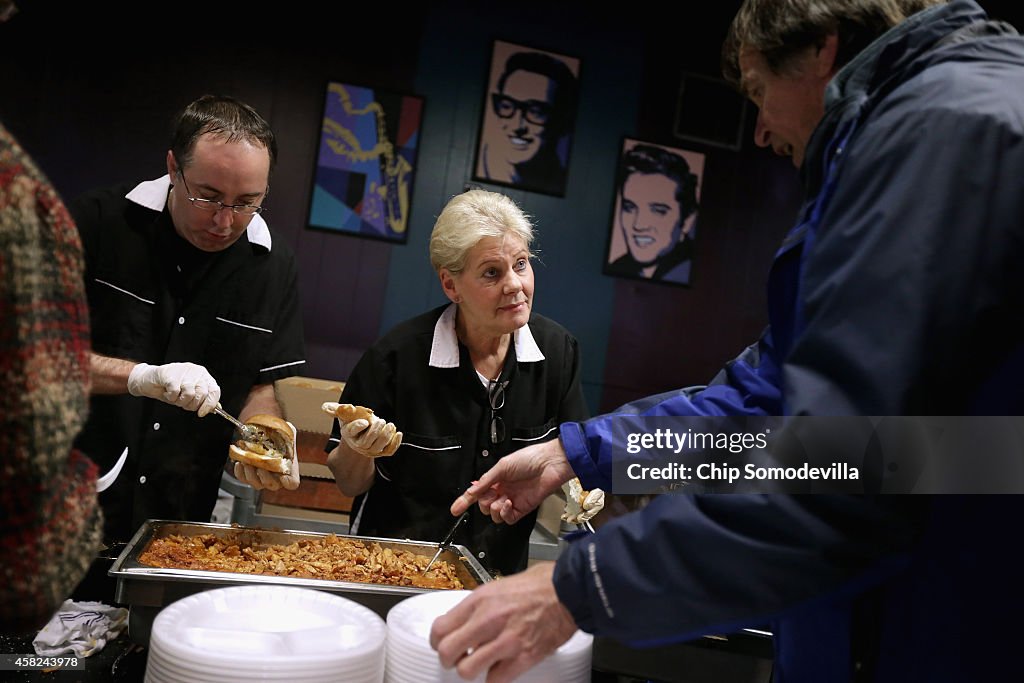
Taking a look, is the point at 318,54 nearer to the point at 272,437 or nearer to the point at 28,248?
the point at 272,437

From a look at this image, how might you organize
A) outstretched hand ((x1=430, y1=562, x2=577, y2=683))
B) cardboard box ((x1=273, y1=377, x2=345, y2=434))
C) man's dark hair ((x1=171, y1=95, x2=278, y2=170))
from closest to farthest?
outstretched hand ((x1=430, y1=562, x2=577, y2=683)) < man's dark hair ((x1=171, y1=95, x2=278, y2=170)) < cardboard box ((x1=273, y1=377, x2=345, y2=434))

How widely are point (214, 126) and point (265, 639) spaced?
5.67ft

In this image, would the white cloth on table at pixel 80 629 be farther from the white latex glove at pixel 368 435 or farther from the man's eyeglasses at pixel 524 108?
the man's eyeglasses at pixel 524 108

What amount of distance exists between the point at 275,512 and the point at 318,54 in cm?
255

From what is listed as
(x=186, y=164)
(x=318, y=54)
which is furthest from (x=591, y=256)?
(x=186, y=164)

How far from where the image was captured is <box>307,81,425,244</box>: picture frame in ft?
14.9

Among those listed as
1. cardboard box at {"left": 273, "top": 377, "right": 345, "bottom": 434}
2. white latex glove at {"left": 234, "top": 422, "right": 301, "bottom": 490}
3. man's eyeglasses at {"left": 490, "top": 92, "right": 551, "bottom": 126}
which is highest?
man's eyeglasses at {"left": 490, "top": 92, "right": 551, "bottom": 126}

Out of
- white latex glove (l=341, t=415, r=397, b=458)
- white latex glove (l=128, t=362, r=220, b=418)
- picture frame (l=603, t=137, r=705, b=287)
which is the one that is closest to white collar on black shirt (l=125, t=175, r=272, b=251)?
white latex glove (l=128, t=362, r=220, b=418)

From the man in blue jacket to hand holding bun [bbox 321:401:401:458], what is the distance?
3.80 feet


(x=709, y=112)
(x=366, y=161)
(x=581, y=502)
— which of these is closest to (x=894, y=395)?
(x=581, y=502)

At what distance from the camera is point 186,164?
237cm

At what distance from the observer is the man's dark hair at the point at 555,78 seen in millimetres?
4727

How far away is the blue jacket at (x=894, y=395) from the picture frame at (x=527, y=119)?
3810mm

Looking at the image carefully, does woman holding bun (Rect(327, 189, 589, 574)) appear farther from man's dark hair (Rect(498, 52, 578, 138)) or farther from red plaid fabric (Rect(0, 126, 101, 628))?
man's dark hair (Rect(498, 52, 578, 138))
